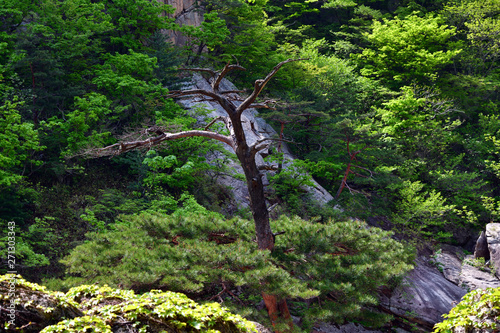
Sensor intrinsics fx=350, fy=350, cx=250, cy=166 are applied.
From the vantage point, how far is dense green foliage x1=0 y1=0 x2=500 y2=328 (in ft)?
20.4

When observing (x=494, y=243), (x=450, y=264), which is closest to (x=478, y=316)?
(x=450, y=264)

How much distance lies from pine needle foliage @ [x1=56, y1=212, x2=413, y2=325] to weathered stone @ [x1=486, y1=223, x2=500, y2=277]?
8160mm

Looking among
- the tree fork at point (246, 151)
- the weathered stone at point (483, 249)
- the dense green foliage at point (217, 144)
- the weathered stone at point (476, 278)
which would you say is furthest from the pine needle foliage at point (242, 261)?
the weathered stone at point (483, 249)

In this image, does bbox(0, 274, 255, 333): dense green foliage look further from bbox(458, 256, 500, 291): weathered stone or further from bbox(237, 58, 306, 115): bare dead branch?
bbox(458, 256, 500, 291): weathered stone

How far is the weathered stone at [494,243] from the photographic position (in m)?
12.4

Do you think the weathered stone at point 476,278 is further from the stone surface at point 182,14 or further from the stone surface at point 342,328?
the stone surface at point 182,14

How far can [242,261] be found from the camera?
17.3 feet

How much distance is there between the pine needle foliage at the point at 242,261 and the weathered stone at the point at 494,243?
8.16 metres

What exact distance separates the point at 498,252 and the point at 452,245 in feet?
9.00

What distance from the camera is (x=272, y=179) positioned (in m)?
11.9

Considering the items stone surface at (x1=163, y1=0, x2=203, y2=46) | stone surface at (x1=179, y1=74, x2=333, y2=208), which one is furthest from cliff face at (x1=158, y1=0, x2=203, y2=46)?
stone surface at (x1=179, y1=74, x2=333, y2=208)

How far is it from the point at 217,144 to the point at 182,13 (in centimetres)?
970

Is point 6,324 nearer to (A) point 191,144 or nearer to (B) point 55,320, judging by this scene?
(B) point 55,320

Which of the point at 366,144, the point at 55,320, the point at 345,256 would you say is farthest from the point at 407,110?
the point at 55,320
